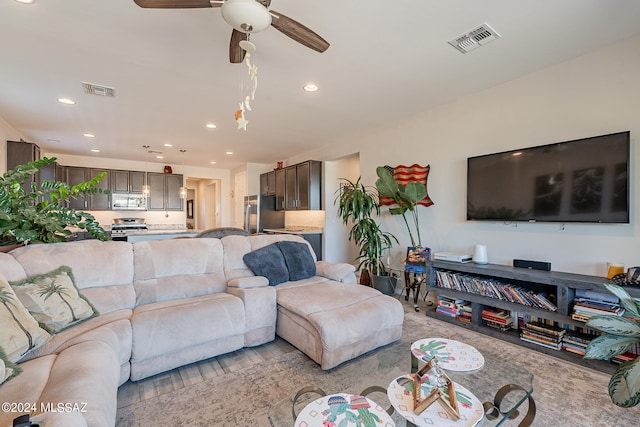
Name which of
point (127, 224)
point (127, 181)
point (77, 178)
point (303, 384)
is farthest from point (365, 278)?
point (77, 178)

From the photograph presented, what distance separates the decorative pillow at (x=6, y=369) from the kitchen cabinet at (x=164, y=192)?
22.1ft

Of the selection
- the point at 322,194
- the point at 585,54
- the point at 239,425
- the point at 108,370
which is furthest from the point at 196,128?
the point at 585,54

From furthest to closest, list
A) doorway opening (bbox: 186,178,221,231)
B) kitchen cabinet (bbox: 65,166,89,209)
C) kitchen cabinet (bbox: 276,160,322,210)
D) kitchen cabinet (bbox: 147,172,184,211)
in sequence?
doorway opening (bbox: 186,178,221,231) → kitchen cabinet (bbox: 147,172,184,211) → kitchen cabinet (bbox: 65,166,89,209) → kitchen cabinet (bbox: 276,160,322,210)

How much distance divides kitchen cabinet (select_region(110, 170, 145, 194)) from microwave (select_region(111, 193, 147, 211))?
11 cm

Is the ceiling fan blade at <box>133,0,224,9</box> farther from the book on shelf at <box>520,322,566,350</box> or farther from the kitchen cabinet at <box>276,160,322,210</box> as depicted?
the kitchen cabinet at <box>276,160,322,210</box>

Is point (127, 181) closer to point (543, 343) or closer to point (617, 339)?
point (543, 343)

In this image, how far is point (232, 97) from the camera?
337 cm

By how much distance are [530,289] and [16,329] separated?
375cm

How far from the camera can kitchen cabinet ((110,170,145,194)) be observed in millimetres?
6816

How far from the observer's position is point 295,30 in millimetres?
1654

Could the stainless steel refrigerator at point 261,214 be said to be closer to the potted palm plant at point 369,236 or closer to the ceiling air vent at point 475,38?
the potted palm plant at point 369,236

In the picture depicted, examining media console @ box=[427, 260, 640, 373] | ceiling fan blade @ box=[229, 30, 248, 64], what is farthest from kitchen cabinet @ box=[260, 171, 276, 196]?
ceiling fan blade @ box=[229, 30, 248, 64]

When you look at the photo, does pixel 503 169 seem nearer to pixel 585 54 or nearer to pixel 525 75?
pixel 525 75

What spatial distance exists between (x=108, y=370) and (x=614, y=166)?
3697 millimetres
